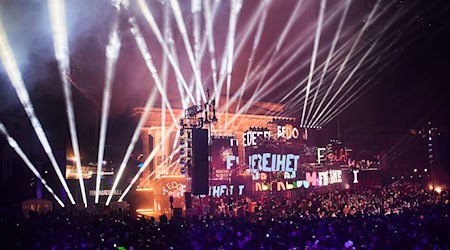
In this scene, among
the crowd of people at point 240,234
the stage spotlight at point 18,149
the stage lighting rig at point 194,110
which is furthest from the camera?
the stage spotlight at point 18,149

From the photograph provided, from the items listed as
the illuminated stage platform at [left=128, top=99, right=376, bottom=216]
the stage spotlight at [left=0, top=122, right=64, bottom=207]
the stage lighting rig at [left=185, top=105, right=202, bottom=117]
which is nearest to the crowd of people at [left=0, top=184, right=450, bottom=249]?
the stage lighting rig at [left=185, top=105, right=202, bottom=117]

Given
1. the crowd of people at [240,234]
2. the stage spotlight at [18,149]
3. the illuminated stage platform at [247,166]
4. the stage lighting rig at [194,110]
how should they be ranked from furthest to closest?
the illuminated stage platform at [247,166]
the stage spotlight at [18,149]
the stage lighting rig at [194,110]
the crowd of people at [240,234]

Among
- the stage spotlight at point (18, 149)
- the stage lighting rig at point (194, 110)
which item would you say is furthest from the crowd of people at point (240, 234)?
the stage spotlight at point (18, 149)

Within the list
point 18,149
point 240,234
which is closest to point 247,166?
point 18,149

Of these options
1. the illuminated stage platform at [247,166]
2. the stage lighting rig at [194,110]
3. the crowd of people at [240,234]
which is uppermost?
the stage lighting rig at [194,110]

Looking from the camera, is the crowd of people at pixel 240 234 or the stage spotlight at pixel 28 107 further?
the stage spotlight at pixel 28 107

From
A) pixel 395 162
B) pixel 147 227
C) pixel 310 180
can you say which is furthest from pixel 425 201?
pixel 395 162

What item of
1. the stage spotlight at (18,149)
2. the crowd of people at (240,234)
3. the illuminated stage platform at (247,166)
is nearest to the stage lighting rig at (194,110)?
the illuminated stage platform at (247,166)

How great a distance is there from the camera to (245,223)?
11.7 meters

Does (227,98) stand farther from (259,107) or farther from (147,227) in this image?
(147,227)

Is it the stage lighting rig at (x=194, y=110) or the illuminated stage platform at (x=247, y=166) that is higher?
the stage lighting rig at (x=194, y=110)

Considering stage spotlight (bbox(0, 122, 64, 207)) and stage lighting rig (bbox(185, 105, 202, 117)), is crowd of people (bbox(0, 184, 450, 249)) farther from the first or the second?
stage spotlight (bbox(0, 122, 64, 207))

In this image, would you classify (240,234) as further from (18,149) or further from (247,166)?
(18,149)

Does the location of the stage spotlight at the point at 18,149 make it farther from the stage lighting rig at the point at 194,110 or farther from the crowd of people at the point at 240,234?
the crowd of people at the point at 240,234
